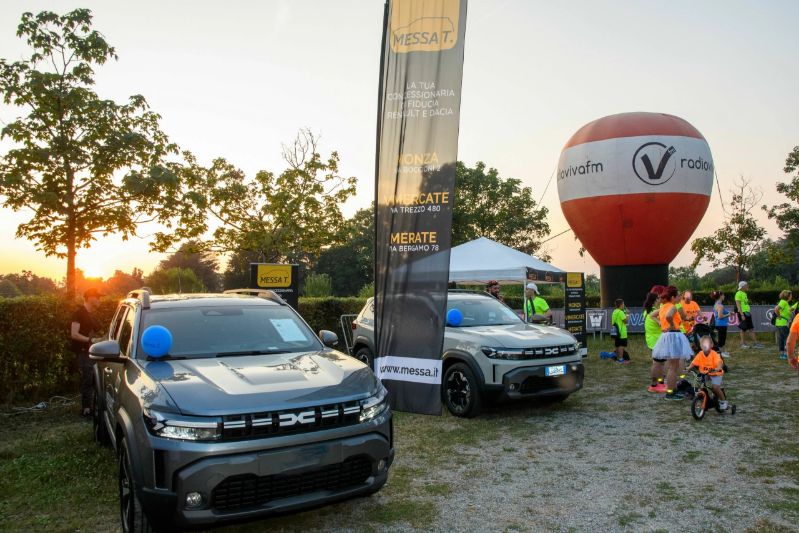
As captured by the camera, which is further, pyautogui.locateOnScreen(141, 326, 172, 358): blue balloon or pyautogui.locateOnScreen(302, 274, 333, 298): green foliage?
pyautogui.locateOnScreen(302, 274, 333, 298): green foliage

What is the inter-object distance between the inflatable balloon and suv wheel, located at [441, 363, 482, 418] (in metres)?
17.2

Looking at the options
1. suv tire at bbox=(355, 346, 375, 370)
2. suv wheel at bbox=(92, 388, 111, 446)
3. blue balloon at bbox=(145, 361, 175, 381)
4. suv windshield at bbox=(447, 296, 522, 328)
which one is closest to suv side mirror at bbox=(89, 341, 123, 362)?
blue balloon at bbox=(145, 361, 175, 381)

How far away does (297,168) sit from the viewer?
2572 centimetres

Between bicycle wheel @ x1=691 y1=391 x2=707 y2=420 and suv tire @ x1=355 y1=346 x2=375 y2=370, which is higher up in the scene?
suv tire @ x1=355 y1=346 x2=375 y2=370

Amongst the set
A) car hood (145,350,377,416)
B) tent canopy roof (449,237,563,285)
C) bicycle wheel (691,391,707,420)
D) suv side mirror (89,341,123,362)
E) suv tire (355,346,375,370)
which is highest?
tent canopy roof (449,237,563,285)

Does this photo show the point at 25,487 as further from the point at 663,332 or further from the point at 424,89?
the point at 663,332

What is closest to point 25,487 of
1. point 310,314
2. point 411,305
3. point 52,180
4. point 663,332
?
point 411,305

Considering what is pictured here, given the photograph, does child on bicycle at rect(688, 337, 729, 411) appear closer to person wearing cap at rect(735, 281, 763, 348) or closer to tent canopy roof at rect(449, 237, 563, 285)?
tent canopy roof at rect(449, 237, 563, 285)

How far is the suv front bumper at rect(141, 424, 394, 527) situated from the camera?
3.60 metres

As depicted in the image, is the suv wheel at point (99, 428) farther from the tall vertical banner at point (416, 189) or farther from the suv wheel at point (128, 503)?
the tall vertical banner at point (416, 189)

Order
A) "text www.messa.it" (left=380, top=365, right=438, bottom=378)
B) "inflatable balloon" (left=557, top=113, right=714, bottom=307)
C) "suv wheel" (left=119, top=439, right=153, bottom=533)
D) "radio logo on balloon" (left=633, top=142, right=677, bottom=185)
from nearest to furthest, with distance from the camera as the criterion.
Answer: "suv wheel" (left=119, top=439, right=153, bottom=533) → "text www.messa.it" (left=380, top=365, right=438, bottom=378) → "radio logo on balloon" (left=633, top=142, right=677, bottom=185) → "inflatable balloon" (left=557, top=113, right=714, bottom=307)

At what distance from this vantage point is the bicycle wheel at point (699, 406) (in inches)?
307

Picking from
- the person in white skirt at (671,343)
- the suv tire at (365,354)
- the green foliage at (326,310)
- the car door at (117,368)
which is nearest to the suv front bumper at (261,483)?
the car door at (117,368)

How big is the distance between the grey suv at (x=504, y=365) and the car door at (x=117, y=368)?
10.9 feet
